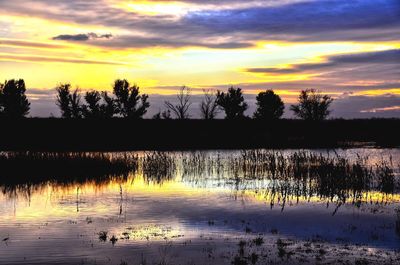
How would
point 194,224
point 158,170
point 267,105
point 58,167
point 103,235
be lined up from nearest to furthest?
point 103,235 < point 194,224 < point 58,167 < point 158,170 < point 267,105

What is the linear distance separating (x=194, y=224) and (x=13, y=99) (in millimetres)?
97264

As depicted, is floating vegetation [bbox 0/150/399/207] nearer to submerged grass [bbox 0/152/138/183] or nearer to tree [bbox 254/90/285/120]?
submerged grass [bbox 0/152/138/183]

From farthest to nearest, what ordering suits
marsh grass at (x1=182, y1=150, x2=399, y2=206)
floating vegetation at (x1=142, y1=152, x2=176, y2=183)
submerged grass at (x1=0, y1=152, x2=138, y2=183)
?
submerged grass at (x1=0, y1=152, x2=138, y2=183) → floating vegetation at (x1=142, y1=152, x2=176, y2=183) → marsh grass at (x1=182, y1=150, x2=399, y2=206)

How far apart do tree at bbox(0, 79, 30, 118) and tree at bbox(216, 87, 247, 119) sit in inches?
1633

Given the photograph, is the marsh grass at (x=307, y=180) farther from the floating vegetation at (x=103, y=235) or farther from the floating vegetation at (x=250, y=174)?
the floating vegetation at (x=103, y=235)

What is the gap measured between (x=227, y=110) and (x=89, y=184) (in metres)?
88.8

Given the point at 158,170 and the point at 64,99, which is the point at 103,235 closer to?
the point at 158,170

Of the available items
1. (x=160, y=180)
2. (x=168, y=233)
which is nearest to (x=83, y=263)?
(x=168, y=233)

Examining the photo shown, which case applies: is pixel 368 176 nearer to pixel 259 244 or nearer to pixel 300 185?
pixel 300 185

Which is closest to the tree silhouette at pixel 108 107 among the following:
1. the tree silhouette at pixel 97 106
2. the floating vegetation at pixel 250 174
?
the tree silhouette at pixel 97 106

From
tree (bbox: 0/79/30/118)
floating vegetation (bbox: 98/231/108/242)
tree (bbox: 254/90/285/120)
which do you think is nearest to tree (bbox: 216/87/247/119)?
tree (bbox: 254/90/285/120)

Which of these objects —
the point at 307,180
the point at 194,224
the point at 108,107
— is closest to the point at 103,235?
the point at 194,224

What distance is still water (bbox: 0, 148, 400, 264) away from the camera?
13.1 m

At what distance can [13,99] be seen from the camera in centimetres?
10650
